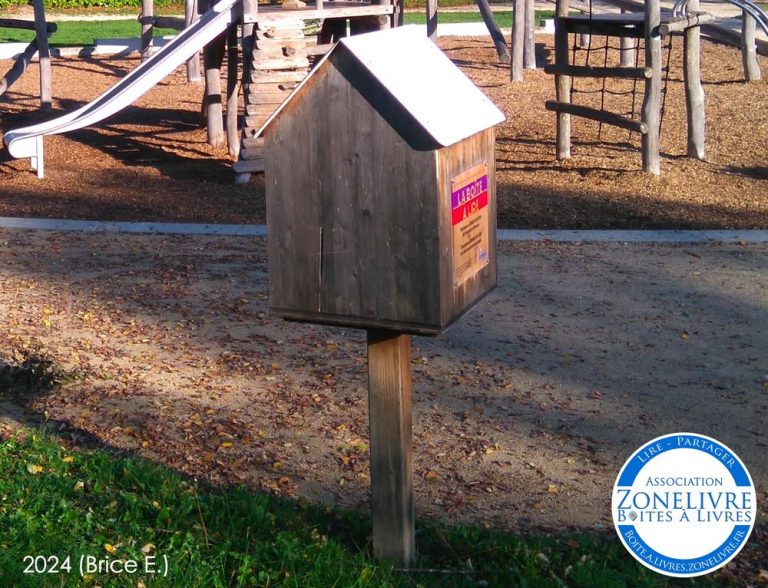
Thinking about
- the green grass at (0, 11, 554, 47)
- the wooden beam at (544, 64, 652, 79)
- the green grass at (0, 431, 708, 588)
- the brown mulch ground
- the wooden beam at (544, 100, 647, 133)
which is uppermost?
the green grass at (0, 11, 554, 47)

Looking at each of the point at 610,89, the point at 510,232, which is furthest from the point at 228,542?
the point at 610,89

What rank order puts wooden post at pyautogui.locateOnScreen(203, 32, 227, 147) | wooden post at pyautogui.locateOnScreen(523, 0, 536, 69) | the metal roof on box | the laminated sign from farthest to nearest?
1. wooden post at pyautogui.locateOnScreen(523, 0, 536, 69)
2. wooden post at pyautogui.locateOnScreen(203, 32, 227, 147)
3. the laminated sign
4. the metal roof on box

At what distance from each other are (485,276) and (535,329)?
2.73 m

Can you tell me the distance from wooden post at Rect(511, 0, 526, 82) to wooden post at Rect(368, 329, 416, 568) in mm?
12796

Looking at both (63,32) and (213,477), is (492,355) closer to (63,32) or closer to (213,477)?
(213,477)

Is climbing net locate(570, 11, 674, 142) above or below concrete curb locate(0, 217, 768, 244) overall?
above

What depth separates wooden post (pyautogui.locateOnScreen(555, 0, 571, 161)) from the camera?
35.0 feet

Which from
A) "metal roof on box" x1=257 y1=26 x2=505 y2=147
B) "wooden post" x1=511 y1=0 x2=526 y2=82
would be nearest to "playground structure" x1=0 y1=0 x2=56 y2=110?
"wooden post" x1=511 y1=0 x2=526 y2=82

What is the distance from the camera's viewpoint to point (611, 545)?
3.69 metres

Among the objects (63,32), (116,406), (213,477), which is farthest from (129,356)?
(63,32)

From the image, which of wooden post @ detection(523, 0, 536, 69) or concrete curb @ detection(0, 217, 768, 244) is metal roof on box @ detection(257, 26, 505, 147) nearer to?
concrete curb @ detection(0, 217, 768, 244)

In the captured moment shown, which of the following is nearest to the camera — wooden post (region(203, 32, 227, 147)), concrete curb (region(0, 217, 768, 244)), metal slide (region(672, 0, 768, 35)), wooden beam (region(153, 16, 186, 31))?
concrete curb (region(0, 217, 768, 244))

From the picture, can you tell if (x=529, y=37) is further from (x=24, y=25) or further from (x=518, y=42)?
(x=24, y=25)

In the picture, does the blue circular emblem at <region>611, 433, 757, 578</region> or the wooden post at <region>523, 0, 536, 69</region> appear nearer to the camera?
the blue circular emblem at <region>611, 433, 757, 578</region>
